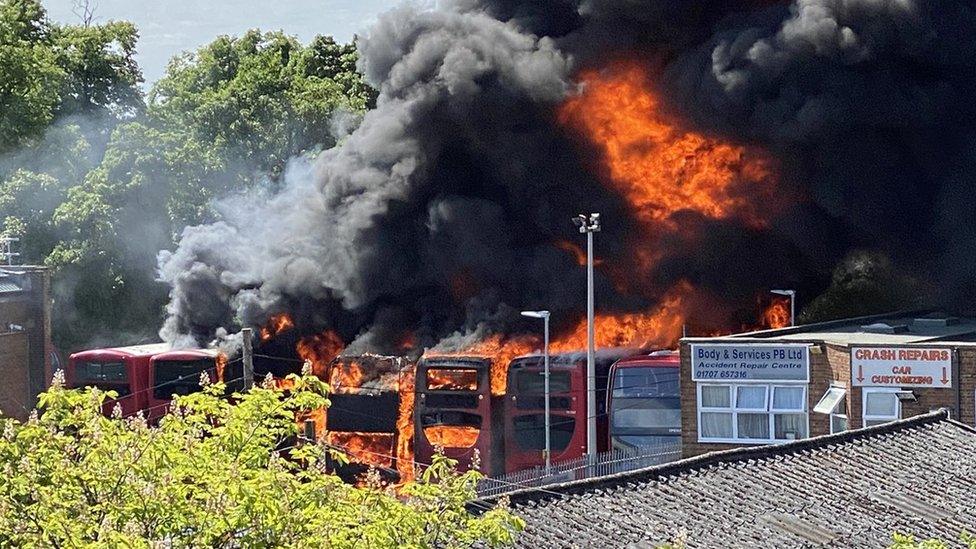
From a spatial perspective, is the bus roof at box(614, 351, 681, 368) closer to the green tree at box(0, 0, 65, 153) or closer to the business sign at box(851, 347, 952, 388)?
the business sign at box(851, 347, 952, 388)

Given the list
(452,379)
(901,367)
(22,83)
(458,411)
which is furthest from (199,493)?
(22,83)

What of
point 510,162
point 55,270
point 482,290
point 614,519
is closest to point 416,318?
point 482,290

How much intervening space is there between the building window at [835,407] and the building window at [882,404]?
39 centimetres

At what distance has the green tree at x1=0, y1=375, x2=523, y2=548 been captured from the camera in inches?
413

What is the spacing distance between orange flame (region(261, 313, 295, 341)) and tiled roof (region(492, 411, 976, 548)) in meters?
21.7

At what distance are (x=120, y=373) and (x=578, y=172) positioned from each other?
11.4 meters

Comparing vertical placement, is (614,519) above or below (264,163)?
below

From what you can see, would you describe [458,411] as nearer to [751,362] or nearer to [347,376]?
[347,376]

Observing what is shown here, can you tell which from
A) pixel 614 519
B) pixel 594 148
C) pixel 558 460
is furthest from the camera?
pixel 594 148

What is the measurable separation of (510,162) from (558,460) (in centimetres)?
1012

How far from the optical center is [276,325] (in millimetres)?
38000

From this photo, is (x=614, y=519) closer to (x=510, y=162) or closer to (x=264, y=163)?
(x=510, y=162)

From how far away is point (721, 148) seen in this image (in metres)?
36.9

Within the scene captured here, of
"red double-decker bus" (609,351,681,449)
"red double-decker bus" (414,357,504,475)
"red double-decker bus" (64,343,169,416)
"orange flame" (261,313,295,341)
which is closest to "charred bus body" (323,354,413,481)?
"red double-decker bus" (414,357,504,475)
